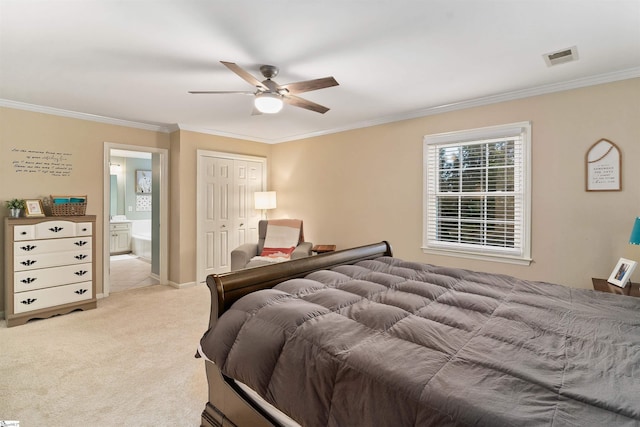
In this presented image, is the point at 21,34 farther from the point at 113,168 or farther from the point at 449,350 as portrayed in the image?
the point at 113,168

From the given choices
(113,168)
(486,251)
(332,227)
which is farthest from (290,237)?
(113,168)

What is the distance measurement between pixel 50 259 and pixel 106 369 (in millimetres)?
1850

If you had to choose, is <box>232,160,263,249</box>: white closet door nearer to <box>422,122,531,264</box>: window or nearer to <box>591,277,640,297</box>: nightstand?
<box>422,122,531,264</box>: window

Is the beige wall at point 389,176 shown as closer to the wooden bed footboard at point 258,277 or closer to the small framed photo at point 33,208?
the small framed photo at point 33,208

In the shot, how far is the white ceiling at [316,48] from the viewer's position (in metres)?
1.85

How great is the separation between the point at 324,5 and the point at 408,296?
1770mm

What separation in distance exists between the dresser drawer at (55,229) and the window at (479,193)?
422cm

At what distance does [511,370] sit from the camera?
3.52ft

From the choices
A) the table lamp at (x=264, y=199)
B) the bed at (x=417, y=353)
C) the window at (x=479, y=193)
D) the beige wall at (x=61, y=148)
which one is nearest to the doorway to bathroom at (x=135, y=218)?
the beige wall at (x=61, y=148)

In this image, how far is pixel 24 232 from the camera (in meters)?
3.33

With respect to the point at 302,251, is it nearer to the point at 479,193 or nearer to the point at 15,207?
the point at 479,193

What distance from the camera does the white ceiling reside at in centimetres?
185

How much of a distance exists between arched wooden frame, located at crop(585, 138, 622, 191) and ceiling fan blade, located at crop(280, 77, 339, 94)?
2.46m

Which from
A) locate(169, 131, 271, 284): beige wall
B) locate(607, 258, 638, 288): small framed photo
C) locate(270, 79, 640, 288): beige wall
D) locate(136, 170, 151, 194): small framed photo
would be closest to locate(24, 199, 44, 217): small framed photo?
locate(169, 131, 271, 284): beige wall
